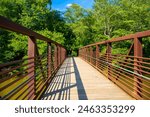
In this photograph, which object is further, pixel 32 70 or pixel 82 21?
pixel 82 21

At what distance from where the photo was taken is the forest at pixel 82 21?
100 ft

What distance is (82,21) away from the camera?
4347 cm

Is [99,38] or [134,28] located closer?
[134,28]

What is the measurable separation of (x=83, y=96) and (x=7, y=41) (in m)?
33.5

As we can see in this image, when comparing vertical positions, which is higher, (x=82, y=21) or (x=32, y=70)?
(x=82, y=21)

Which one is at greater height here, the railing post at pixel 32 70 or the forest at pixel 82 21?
the forest at pixel 82 21

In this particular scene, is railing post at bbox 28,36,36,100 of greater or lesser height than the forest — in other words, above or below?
below

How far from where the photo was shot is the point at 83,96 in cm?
577

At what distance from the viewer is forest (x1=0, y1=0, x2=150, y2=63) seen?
3050 cm

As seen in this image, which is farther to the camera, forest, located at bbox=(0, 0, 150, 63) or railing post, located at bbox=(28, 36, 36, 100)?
forest, located at bbox=(0, 0, 150, 63)

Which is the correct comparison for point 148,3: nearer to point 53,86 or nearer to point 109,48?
point 109,48

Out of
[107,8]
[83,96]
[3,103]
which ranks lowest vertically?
[83,96]

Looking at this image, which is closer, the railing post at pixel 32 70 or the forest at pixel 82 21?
the railing post at pixel 32 70

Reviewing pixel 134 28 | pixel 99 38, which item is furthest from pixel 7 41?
pixel 134 28
